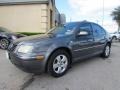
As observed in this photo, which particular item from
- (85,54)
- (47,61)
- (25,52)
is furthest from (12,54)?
(85,54)

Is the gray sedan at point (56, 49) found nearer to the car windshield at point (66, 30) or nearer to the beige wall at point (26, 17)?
the car windshield at point (66, 30)

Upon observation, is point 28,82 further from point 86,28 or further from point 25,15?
point 25,15

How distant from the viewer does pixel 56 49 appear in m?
Result: 4.46

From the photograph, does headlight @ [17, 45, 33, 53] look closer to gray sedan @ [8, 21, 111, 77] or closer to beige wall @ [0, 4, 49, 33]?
gray sedan @ [8, 21, 111, 77]

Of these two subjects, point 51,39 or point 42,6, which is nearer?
point 51,39

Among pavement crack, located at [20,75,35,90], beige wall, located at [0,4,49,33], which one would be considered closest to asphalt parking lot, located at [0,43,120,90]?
pavement crack, located at [20,75,35,90]

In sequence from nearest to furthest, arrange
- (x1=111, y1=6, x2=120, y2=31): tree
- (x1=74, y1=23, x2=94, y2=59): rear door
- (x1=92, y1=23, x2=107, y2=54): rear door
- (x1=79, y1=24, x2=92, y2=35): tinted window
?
(x1=74, y1=23, x2=94, y2=59): rear door < (x1=79, y1=24, x2=92, y2=35): tinted window < (x1=92, y1=23, x2=107, y2=54): rear door < (x1=111, y1=6, x2=120, y2=31): tree

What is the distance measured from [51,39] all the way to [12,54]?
1105 millimetres

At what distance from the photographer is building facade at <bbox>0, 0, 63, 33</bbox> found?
553 inches

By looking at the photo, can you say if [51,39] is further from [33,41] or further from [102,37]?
[102,37]

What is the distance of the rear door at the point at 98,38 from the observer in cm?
597

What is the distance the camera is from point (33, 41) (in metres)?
4.30

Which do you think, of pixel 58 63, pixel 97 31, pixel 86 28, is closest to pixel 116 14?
pixel 97 31

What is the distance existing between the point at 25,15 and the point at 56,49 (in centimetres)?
1063
